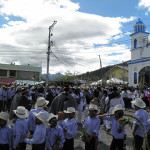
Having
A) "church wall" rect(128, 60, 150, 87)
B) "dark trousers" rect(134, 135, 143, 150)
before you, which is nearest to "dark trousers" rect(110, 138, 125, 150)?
"dark trousers" rect(134, 135, 143, 150)

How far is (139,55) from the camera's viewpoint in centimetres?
3003

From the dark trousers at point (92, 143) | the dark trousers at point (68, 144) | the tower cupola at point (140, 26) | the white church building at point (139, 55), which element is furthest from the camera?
the tower cupola at point (140, 26)

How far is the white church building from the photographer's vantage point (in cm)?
2870

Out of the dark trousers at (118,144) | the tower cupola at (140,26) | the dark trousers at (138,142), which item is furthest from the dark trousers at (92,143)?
the tower cupola at (140,26)

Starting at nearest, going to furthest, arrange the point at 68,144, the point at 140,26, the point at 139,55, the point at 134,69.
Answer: the point at 68,144 → the point at 139,55 → the point at 140,26 → the point at 134,69

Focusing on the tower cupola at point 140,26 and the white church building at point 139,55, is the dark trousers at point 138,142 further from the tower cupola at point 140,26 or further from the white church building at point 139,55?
the tower cupola at point 140,26

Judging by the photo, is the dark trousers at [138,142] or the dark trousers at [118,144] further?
the dark trousers at [138,142]

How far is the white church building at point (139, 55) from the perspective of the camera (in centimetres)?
2870

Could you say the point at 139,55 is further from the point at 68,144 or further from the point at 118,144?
the point at 68,144

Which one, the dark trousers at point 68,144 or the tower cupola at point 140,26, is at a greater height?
the tower cupola at point 140,26

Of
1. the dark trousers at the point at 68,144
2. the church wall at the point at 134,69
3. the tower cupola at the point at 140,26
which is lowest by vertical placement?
the dark trousers at the point at 68,144

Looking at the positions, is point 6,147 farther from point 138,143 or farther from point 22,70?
point 22,70

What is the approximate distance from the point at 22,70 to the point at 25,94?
4496 cm

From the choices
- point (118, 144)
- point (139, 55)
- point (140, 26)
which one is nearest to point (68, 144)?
point (118, 144)
